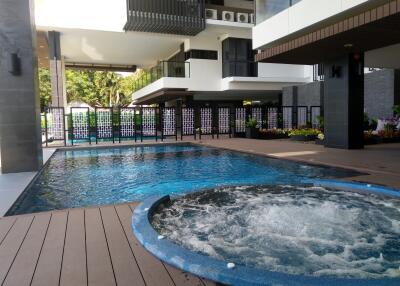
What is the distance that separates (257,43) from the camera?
11812mm

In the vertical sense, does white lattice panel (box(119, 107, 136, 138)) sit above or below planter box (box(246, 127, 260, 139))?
above

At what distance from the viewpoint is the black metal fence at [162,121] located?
637 inches

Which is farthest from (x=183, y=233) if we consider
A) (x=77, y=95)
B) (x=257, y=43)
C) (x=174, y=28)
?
(x=77, y=95)

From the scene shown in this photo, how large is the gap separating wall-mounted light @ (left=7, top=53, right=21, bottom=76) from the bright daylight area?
4cm

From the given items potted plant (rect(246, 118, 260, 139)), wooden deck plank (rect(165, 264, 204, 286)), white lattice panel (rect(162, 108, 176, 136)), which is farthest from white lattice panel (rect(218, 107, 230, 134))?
wooden deck plank (rect(165, 264, 204, 286))

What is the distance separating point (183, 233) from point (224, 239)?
46cm

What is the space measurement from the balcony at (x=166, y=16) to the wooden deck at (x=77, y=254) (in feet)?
45.9

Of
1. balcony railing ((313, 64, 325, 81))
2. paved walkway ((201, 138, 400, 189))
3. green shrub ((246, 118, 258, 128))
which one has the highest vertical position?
balcony railing ((313, 64, 325, 81))

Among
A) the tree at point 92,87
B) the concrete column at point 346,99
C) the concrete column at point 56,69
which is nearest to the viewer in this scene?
the concrete column at point 346,99

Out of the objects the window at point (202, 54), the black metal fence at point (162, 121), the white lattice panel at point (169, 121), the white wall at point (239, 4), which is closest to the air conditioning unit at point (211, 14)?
the window at point (202, 54)

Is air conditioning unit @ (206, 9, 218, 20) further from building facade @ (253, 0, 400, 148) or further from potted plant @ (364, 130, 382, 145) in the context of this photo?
potted plant @ (364, 130, 382, 145)

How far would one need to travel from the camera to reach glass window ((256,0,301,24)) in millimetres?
10188

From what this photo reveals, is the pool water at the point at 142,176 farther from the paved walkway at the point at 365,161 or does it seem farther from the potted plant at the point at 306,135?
the potted plant at the point at 306,135

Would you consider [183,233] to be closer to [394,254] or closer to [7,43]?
[394,254]
